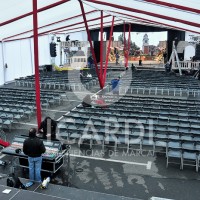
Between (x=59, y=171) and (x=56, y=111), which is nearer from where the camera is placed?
(x=59, y=171)

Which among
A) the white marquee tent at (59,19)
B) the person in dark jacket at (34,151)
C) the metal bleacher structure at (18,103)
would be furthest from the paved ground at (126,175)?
the white marquee tent at (59,19)

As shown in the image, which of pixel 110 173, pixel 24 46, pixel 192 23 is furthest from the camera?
pixel 24 46

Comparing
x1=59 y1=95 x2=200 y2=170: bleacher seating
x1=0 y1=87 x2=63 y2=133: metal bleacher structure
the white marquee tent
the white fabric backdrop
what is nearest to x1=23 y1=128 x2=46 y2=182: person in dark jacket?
x1=59 y1=95 x2=200 y2=170: bleacher seating

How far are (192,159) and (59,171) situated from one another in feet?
14.2

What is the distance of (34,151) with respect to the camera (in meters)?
6.95

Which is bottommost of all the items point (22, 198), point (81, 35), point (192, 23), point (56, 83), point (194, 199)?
point (194, 199)

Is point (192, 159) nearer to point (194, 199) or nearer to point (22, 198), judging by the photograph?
point (194, 199)

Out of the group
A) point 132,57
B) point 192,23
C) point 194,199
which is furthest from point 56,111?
point 132,57

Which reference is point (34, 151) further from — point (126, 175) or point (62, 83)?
point (62, 83)

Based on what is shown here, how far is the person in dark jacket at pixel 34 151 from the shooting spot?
6.93m

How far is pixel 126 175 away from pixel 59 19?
14.3 meters

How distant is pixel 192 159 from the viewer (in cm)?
838

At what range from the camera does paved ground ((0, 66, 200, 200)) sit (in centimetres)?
736

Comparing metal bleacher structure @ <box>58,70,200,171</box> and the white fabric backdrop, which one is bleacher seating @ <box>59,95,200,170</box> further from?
the white fabric backdrop
